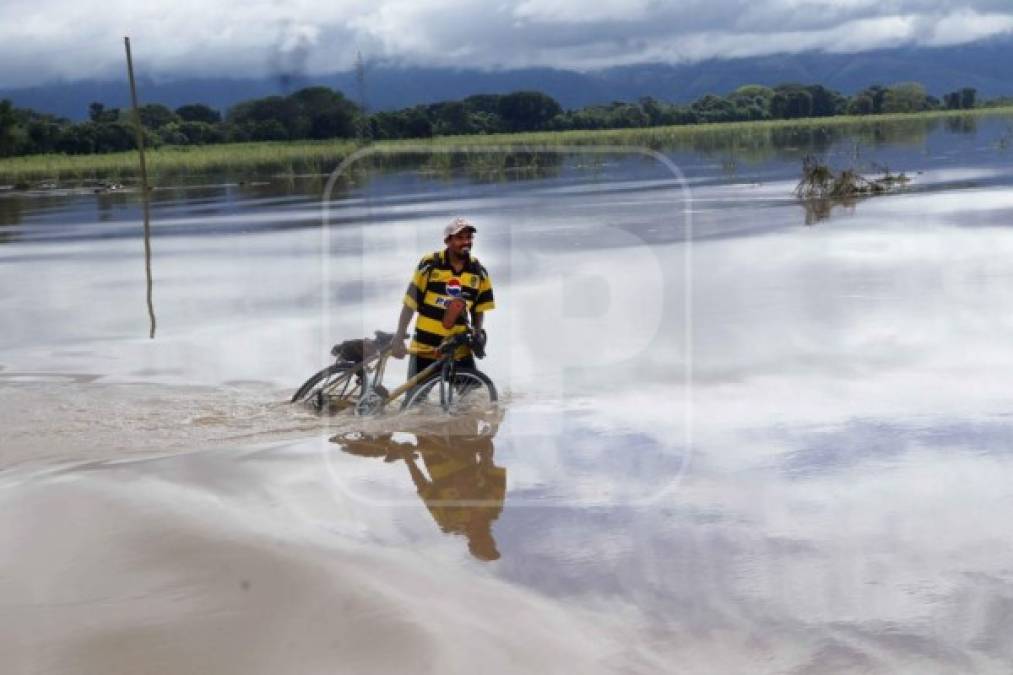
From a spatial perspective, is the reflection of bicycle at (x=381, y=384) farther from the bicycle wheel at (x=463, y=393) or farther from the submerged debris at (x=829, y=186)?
the submerged debris at (x=829, y=186)

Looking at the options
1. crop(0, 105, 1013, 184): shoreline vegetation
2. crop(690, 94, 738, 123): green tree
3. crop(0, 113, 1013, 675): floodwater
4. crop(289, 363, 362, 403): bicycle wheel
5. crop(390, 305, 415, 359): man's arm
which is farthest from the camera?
crop(690, 94, 738, 123): green tree

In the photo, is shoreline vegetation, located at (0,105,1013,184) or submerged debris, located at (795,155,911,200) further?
shoreline vegetation, located at (0,105,1013,184)

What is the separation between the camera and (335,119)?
6188cm

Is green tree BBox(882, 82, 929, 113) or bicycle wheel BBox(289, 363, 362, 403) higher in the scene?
green tree BBox(882, 82, 929, 113)

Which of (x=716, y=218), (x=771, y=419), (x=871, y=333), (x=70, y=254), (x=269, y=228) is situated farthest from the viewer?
(x=269, y=228)

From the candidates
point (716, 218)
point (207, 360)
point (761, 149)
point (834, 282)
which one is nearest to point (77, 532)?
point (207, 360)

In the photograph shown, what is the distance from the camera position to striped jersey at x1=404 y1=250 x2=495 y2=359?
30.1ft

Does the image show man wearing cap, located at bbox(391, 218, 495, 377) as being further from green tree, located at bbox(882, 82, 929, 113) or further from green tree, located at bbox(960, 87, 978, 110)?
green tree, located at bbox(960, 87, 978, 110)

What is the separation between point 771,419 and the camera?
899cm

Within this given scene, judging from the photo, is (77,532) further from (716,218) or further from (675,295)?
(716,218)

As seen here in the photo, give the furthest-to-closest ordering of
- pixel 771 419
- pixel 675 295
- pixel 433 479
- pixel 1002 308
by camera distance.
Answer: pixel 675 295, pixel 1002 308, pixel 771 419, pixel 433 479

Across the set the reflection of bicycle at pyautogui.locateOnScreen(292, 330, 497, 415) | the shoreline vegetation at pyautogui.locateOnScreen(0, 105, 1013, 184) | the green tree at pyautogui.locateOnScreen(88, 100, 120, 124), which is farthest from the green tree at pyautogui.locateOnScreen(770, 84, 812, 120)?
the reflection of bicycle at pyautogui.locateOnScreen(292, 330, 497, 415)

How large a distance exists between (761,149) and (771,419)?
162ft

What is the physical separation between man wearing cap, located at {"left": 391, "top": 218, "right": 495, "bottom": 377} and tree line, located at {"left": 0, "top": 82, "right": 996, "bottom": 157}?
34.2 metres
